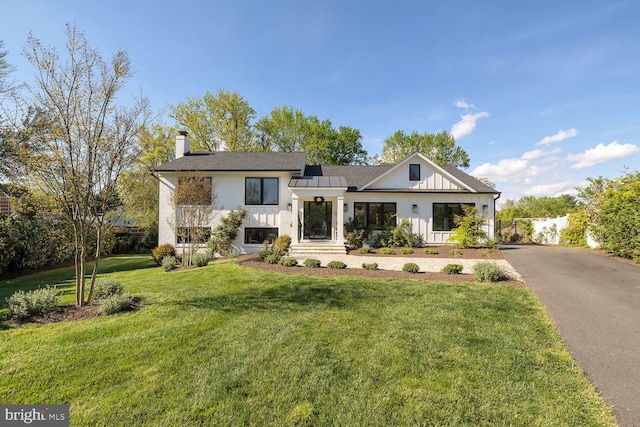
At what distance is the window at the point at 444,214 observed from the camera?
15.7 meters

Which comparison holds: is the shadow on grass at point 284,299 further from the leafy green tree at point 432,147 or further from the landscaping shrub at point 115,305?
the leafy green tree at point 432,147

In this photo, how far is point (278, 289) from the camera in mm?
6805

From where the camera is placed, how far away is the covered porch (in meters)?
13.4

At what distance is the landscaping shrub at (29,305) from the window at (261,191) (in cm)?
1004

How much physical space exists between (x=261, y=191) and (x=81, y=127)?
10.00m

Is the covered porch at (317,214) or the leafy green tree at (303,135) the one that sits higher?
the leafy green tree at (303,135)

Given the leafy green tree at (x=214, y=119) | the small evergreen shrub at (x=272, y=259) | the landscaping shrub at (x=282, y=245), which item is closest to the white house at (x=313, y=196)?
the landscaping shrub at (x=282, y=245)

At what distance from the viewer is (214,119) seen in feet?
89.1

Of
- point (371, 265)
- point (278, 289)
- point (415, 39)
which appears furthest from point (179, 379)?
point (415, 39)

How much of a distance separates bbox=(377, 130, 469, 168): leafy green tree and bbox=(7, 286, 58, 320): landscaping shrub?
33.7 m

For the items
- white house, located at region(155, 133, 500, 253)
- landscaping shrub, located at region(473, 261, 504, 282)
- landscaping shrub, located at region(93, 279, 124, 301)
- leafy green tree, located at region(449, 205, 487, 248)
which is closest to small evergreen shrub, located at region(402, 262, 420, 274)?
landscaping shrub, located at region(473, 261, 504, 282)

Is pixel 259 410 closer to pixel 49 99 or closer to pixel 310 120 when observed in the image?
pixel 49 99

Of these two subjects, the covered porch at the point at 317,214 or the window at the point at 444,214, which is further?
the window at the point at 444,214

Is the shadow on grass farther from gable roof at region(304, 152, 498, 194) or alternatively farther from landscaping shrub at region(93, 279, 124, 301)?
gable roof at region(304, 152, 498, 194)
